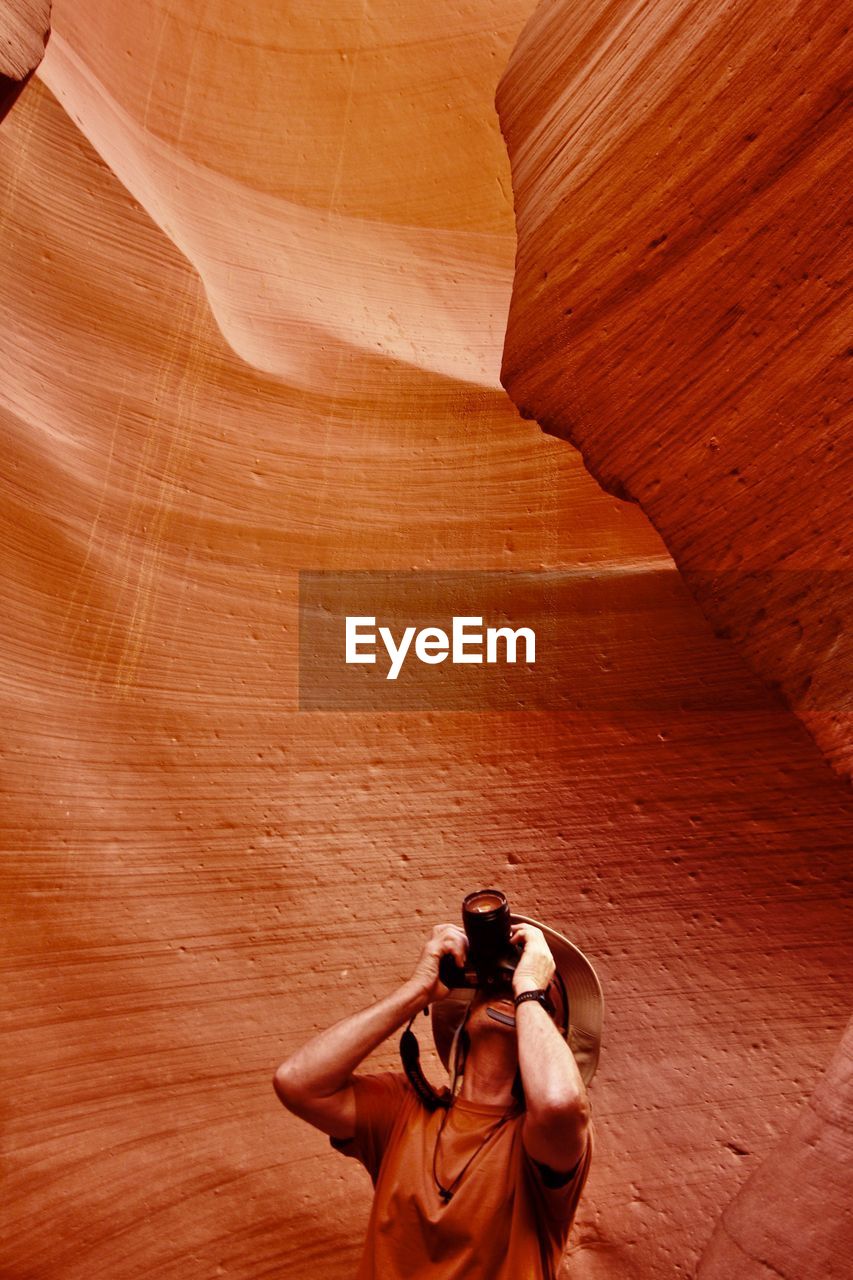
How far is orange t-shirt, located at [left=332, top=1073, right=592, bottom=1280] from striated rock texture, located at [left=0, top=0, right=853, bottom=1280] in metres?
0.83

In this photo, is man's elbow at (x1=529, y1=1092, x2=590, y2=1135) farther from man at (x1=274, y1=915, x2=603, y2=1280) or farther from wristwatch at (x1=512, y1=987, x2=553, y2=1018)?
wristwatch at (x1=512, y1=987, x2=553, y2=1018)

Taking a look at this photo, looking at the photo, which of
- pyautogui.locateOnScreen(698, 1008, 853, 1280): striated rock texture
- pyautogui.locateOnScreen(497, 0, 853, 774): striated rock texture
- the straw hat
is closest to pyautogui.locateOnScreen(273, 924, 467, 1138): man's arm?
the straw hat

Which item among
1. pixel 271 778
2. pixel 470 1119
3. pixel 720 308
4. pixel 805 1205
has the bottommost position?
pixel 805 1205

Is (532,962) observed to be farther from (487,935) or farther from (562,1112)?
(562,1112)

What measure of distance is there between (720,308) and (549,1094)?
4.81 ft

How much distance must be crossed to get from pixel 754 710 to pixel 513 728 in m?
0.60

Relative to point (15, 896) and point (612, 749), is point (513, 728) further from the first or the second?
point (15, 896)

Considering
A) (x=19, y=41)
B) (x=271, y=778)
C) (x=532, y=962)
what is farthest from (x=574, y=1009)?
(x=19, y=41)

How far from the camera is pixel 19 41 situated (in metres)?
2.75

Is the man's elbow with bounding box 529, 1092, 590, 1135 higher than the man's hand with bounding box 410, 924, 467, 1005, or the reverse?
the man's hand with bounding box 410, 924, 467, 1005

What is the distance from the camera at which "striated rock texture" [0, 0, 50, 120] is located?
2701 mm

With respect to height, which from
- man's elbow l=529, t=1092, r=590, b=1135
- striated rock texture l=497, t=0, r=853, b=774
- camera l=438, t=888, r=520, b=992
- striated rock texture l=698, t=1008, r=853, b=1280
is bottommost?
striated rock texture l=698, t=1008, r=853, b=1280

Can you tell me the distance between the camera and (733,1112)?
2.48 metres

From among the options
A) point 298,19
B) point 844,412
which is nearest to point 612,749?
point 844,412
